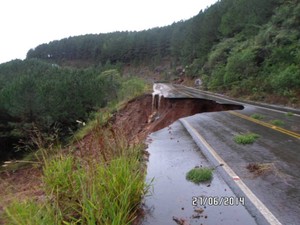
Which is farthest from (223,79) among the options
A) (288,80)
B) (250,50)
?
(288,80)

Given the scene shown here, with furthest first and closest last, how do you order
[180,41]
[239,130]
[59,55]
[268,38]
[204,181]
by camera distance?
[59,55] < [180,41] < [268,38] < [239,130] < [204,181]

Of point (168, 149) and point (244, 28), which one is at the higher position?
point (244, 28)

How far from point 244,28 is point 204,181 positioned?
4163 cm

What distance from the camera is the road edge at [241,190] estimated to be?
4.64 m

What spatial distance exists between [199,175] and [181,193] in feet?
3.06

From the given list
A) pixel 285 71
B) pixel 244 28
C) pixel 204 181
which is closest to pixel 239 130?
pixel 204 181

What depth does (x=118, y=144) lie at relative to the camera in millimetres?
5883

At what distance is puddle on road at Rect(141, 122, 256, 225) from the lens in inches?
189

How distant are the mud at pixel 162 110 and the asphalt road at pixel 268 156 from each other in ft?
24.3

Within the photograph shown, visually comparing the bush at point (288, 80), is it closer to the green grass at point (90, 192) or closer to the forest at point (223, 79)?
the forest at point (223, 79)

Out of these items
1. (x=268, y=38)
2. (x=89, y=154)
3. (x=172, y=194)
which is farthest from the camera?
(x=268, y=38)

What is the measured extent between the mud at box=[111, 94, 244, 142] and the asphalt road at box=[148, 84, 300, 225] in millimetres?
7402

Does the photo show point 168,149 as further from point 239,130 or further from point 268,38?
point 268,38
